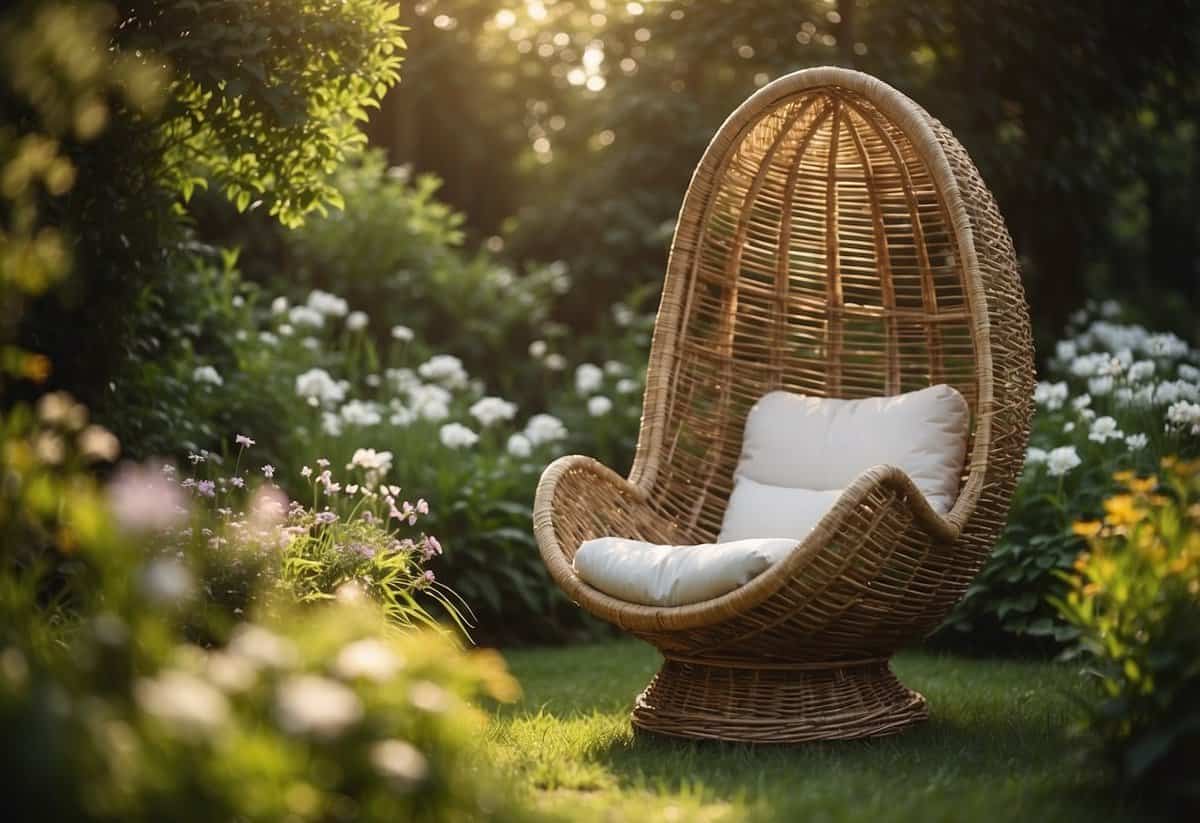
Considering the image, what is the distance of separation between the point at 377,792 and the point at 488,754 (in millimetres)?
892

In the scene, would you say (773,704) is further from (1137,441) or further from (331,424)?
(331,424)

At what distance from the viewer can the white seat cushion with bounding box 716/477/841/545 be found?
295cm

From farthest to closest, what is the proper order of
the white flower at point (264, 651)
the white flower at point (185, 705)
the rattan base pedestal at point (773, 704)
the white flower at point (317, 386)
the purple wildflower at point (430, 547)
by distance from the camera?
the white flower at point (317, 386) → the purple wildflower at point (430, 547) → the rattan base pedestal at point (773, 704) → the white flower at point (264, 651) → the white flower at point (185, 705)

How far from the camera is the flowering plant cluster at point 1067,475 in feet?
11.6

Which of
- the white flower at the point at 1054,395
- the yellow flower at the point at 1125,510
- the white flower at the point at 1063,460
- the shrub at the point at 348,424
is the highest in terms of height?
the yellow flower at the point at 1125,510

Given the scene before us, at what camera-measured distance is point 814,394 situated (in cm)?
352

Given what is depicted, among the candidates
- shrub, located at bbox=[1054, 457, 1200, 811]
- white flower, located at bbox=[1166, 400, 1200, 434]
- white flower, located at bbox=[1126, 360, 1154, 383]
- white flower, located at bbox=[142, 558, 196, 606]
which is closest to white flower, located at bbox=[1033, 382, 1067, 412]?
white flower, located at bbox=[1126, 360, 1154, 383]

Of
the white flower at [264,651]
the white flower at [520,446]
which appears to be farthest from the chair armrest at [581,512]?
the white flower at [264,651]

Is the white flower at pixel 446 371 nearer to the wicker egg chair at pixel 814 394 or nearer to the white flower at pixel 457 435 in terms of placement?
the white flower at pixel 457 435

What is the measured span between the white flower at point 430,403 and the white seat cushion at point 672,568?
4.93 ft

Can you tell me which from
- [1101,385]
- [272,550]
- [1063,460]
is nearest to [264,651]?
[272,550]

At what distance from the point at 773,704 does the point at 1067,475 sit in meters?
1.66

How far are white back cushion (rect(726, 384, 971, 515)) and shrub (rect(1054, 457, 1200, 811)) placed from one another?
0.83 m

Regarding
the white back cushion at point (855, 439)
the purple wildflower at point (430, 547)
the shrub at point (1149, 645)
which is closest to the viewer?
the shrub at point (1149, 645)
